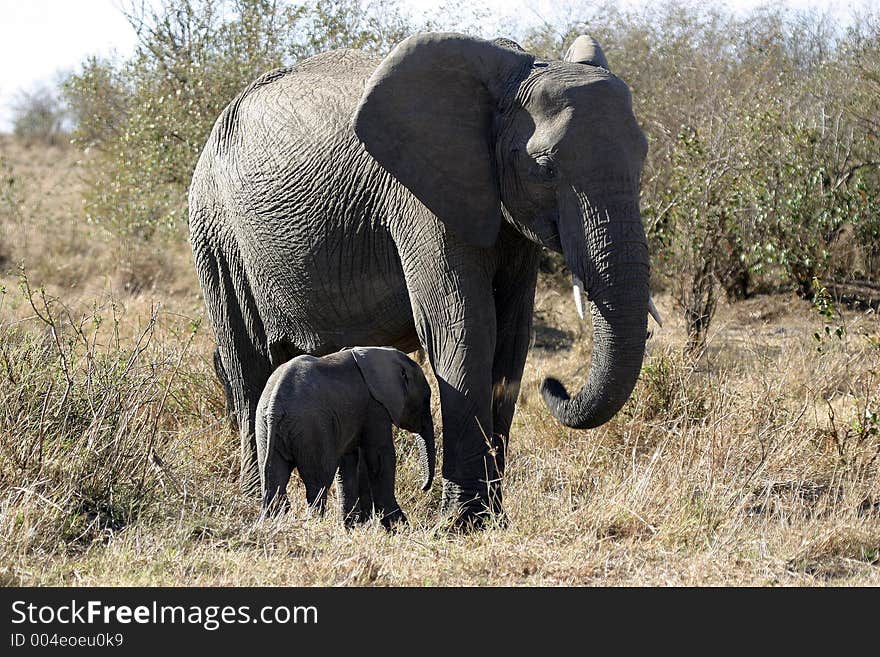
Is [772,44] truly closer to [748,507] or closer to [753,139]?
[753,139]

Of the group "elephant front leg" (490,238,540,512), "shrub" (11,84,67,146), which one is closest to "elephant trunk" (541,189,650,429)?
"elephant front leg" (490,238,540,512)

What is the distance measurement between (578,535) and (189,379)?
3.41 metres

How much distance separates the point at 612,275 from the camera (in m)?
4.83

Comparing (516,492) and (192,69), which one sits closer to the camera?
(516,492)

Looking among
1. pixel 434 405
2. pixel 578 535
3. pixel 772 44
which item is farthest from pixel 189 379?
pixel 772 44

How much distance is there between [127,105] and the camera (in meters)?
14.4

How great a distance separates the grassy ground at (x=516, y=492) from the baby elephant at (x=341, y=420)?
0.24 m

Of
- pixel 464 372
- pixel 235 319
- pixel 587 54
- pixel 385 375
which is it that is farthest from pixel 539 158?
pixel 235 319

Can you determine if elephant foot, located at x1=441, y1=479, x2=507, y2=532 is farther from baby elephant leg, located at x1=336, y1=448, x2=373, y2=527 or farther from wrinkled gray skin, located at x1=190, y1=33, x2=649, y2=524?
baby elephant leg, located at x1=336, y1=448, x2=373, y2=527

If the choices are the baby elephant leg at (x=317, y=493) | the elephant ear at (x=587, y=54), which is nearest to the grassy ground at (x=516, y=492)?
the baby elephant leg at (x=317, y=493)

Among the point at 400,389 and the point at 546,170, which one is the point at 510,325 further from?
the point at 546,170

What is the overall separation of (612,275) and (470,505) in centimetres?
129

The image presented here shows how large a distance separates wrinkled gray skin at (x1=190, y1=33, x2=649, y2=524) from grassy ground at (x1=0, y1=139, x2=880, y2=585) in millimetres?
542

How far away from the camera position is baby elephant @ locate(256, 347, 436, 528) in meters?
5.23
